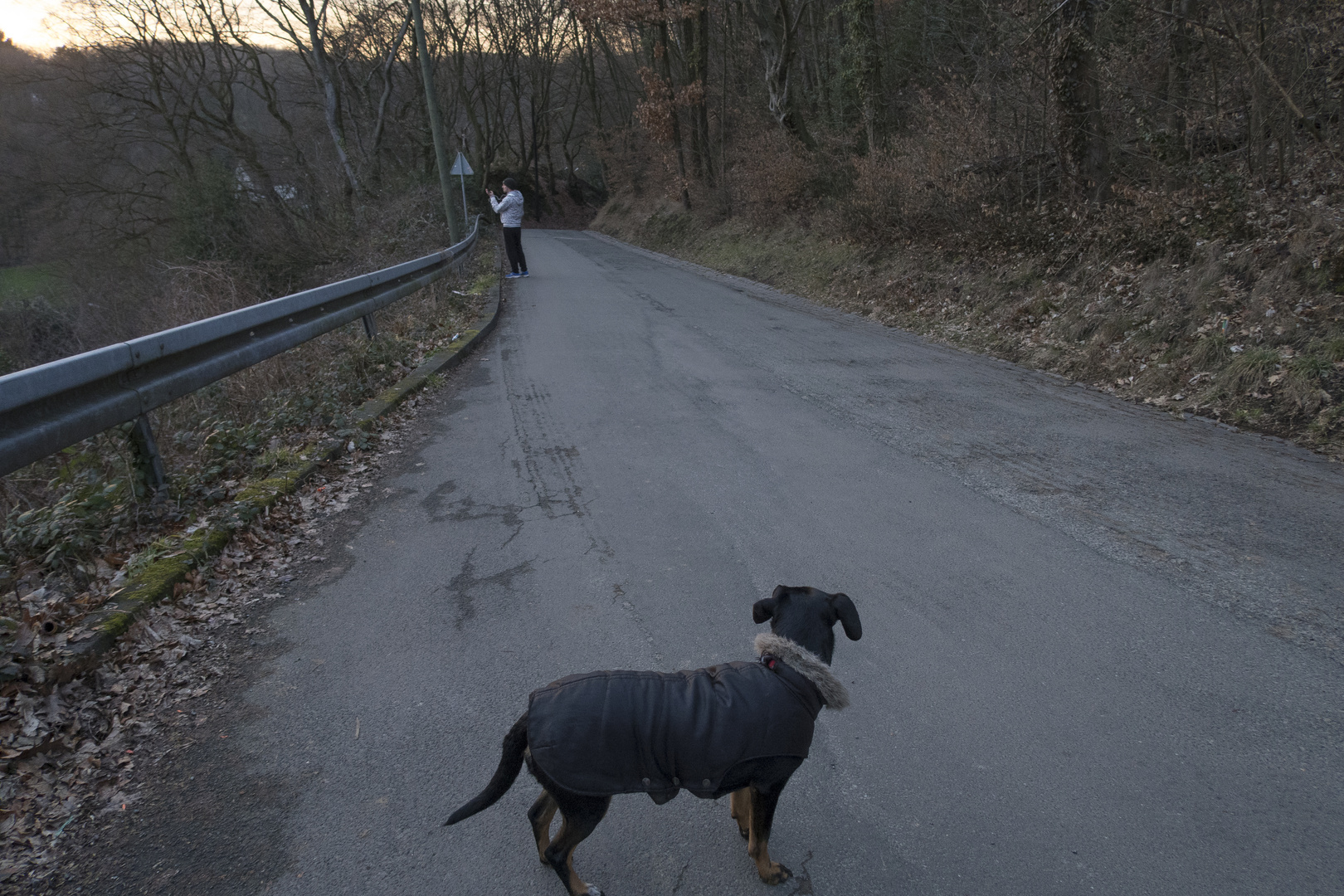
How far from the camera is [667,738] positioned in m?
2.31

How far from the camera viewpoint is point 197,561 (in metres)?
4.29

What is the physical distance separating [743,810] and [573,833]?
607mm

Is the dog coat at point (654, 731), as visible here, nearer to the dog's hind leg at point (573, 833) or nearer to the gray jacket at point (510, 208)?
the dog's hind leg at point (573, 833)

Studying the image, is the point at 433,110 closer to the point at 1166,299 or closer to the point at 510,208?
the point at 510,208

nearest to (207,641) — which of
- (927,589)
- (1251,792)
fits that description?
(927,589)

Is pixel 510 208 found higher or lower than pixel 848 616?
higher

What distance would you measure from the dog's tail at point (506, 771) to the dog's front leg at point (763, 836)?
73 cm

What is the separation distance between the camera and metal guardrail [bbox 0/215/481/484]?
146 inches

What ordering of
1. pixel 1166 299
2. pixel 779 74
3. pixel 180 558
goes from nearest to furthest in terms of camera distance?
pixel 180 558 → pixel 1166 299 → pixel 779 74

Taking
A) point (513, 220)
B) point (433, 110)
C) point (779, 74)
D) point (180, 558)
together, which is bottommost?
point (180, 558)

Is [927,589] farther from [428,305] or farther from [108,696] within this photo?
[428,305]

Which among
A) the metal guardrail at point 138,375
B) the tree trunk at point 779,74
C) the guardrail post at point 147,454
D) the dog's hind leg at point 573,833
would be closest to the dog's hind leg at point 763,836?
the dog's hind leg at point 573,833

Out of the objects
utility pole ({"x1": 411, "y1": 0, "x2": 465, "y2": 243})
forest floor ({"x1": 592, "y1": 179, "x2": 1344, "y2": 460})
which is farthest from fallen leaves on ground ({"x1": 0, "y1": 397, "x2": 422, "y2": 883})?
utility pole ({"x1": 411, "y1": 0, "x2": 465, "y2": 243})

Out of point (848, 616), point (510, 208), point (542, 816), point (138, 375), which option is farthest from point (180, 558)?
point (510, 208)
